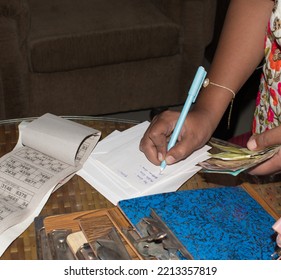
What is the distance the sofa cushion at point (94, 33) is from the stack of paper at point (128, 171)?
1067 mm

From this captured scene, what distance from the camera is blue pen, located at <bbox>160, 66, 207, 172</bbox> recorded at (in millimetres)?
1118

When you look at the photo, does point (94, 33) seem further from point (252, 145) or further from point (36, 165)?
point (252, 145)

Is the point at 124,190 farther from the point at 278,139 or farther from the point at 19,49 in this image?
the point at 19,49

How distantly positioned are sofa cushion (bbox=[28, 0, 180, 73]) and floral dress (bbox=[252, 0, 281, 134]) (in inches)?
41.6

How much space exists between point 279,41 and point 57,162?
507 millimetres

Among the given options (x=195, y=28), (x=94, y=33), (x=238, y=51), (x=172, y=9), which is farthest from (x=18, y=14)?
(x=238, y=51)

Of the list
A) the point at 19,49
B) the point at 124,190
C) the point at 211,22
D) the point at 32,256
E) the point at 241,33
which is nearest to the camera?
the point at 32,256

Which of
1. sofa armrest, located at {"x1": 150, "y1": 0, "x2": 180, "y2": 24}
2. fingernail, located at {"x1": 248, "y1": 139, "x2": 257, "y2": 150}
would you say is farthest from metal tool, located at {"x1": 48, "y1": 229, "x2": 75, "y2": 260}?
sofa armrest, located at {"x1": 150, "y1": 0, "x2": 180, "y2": 24}

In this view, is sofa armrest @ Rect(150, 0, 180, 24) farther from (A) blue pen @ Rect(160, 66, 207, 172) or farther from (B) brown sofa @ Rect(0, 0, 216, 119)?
(A) blue pen @ Rect(160, 66, 207, 172)

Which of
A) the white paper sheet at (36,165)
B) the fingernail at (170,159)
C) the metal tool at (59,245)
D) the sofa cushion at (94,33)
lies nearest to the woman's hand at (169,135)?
the fingernail at (170,159)

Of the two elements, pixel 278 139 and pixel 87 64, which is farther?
pixel 87 64

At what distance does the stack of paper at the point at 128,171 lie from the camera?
3.67ft

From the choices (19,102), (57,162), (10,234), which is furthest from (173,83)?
(10,234)

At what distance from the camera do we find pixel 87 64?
7.67 ft
